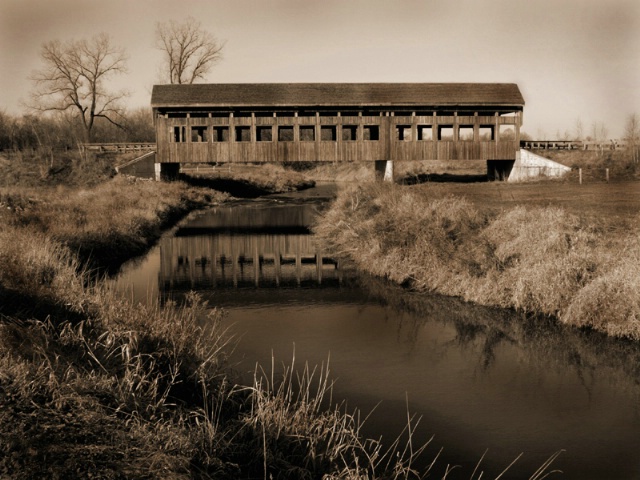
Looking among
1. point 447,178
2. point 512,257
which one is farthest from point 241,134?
point 512,257

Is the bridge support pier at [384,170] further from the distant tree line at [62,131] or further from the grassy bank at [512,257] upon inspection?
the distant tree line at [62,131]

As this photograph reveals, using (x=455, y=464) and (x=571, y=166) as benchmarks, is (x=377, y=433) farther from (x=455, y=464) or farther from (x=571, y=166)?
(x=571, y=166)

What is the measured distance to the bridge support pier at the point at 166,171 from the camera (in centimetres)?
3447

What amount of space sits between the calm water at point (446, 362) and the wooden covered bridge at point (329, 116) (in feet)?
60.6

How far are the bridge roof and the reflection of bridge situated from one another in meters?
13.1

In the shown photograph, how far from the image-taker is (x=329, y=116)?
1337 inches

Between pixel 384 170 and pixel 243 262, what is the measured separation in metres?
19.3

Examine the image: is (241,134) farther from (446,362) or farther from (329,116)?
(446,362)

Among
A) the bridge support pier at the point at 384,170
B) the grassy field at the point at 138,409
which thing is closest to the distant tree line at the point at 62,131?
the bridge support pier at the point at 384,170

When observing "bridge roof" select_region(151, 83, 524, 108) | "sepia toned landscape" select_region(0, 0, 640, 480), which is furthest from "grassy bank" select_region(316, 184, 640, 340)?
"bridge roof" select_region(151, 83, 524, 108)

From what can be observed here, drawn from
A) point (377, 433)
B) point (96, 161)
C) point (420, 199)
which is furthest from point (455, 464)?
point (96, 161)

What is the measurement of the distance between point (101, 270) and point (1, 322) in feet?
26.1

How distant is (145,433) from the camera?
504 centimetres

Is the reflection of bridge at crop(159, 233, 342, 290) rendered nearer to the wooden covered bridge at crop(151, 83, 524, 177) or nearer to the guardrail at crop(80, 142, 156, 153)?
the wooden covered bridge at crop(151, 83, 524, 177)
